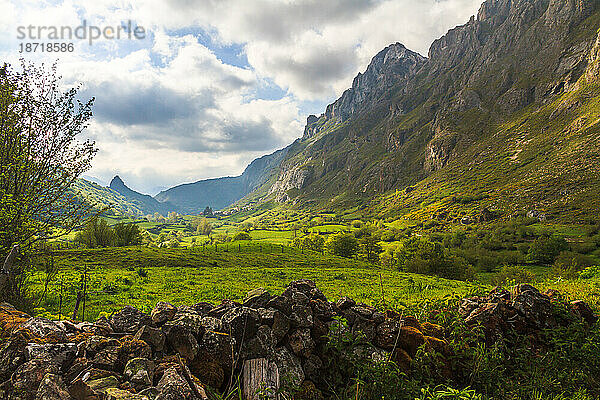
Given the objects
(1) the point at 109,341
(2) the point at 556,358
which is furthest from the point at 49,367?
(2) the point at 556,358

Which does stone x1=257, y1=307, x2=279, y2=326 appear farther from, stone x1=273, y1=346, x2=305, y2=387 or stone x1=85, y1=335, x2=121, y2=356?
stone x1=85, y1=335, x2=121, y2=356

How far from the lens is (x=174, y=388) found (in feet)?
16.6

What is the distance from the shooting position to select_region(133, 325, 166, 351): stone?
6871 millimetres

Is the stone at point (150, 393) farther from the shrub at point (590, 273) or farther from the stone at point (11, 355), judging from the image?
the shrub at point (590, 273)

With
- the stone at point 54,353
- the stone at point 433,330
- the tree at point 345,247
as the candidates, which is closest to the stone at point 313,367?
the stone at point 433,330

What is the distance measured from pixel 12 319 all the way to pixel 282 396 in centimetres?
789

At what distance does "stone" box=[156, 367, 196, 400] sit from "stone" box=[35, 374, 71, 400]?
154 centimetres

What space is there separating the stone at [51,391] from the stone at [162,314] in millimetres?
2791

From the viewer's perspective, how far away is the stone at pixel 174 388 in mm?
4946

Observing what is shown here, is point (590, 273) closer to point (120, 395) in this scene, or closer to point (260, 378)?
point (260, 378)

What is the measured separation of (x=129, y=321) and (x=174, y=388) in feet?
13.8

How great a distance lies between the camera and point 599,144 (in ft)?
548

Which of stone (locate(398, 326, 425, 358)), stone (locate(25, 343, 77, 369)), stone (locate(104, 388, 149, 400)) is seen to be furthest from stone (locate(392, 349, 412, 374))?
stone (locate(25, 343, 77, 369))

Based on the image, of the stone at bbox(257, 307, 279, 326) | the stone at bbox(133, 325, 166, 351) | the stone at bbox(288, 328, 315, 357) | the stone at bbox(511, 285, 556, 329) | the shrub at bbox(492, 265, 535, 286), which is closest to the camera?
the stone at bbox(133, 325, 166, 351)
